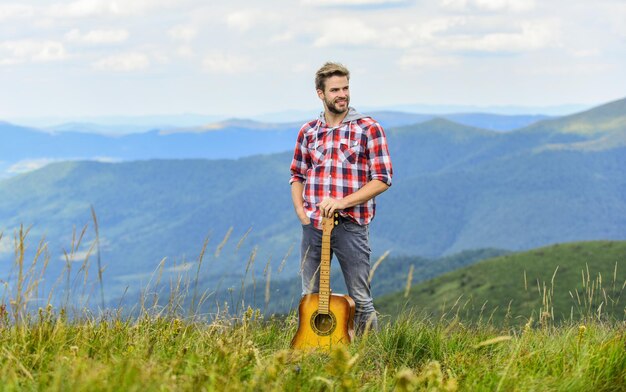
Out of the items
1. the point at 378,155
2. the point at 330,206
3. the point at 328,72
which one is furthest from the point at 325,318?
the point at 328,72

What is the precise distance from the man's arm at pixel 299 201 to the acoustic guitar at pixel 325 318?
0.39 m

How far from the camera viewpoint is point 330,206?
617cm

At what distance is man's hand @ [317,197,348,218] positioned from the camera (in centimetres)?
616

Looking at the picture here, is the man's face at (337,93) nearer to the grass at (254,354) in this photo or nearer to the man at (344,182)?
the man at (344,182)

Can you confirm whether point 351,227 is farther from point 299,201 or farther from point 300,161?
point 300,161

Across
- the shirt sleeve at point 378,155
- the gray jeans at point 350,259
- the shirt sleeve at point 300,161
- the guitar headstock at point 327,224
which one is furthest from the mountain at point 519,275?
the guitar headstock at point 327,224

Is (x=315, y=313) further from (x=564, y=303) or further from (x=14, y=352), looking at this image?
(x=564, y=303)

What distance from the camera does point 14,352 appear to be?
4559 millimetres

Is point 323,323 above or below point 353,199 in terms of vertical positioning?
below

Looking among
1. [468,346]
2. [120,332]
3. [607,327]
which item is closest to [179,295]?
[120,332]

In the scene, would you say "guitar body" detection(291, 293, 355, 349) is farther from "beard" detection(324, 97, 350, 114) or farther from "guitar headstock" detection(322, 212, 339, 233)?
"beard" detection(324, 97, 350, 114)

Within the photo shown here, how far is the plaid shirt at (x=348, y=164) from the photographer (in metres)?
6.35

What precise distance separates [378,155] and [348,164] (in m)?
0.25

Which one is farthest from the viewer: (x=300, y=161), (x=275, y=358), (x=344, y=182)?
(x=300, y=161)
